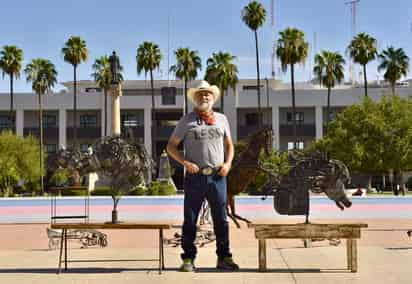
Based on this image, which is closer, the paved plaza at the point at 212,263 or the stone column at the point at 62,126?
the paved plaza at the point at 212,263

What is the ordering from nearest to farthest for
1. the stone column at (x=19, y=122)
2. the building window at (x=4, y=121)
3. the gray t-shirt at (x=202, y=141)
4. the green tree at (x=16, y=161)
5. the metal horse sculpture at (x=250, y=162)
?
the gray t-shirt at (x=202, y=141) < the metal horse sculpture at (x=250, y=162) < the green tree at (x=16, y=161) < the stone column at (x=19, y=122) < the building window at (x=4, y=121)

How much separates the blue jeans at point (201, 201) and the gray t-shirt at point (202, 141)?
192 mm

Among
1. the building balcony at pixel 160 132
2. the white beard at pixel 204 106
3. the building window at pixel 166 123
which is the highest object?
the building window at pixel 166 123

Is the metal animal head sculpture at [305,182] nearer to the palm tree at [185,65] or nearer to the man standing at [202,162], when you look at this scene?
the man standing at [202,162]

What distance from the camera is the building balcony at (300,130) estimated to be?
6006 cm

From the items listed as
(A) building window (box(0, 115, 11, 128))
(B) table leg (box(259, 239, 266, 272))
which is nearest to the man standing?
(B) table leg (box(259, 239, 266, 272))

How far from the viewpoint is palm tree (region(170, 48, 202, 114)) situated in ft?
195

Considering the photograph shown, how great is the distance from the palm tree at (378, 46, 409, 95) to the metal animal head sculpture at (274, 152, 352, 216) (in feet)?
165

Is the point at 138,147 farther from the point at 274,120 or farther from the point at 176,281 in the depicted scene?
the point at 274,120

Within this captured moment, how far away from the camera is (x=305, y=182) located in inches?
381

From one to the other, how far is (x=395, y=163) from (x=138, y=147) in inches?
1271

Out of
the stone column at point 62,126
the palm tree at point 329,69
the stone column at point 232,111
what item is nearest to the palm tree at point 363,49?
the palm tree at point 329,69

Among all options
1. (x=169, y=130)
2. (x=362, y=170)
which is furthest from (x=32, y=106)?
(x=362, y=170)

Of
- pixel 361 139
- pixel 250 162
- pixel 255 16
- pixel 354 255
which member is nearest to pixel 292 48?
pixel 255 16
